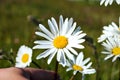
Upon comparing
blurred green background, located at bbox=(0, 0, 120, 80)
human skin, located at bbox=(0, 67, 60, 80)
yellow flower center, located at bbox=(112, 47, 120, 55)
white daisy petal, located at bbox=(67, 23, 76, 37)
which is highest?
blurred green background, located at bbox=(0, 0, 120, 80)

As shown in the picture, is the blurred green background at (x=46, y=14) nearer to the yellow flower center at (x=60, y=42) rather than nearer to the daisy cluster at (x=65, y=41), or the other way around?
the daisy cluster at (x=65, y=41)

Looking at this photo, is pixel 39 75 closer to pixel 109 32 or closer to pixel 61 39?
pixel 61 39

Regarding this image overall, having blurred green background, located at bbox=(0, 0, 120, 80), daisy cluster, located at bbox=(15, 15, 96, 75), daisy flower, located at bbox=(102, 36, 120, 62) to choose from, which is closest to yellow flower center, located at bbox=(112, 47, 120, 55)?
daisy flower, located at bbox=(102, 36, 120, 62)

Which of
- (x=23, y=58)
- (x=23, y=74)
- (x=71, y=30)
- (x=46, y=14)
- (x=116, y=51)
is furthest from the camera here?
(x=46, y=14)

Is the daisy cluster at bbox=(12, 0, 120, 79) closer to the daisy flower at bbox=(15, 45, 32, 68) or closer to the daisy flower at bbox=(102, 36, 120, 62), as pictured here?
the daisy flower at bbox=(102, 36, 120, 62)

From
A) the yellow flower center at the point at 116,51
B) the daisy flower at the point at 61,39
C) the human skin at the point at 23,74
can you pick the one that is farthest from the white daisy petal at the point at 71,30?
the yellow flower center at the point at 116,51

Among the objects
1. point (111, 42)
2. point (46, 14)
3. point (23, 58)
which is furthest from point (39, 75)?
point (46, 14)

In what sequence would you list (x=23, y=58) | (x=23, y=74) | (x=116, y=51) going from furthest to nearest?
(x=23, y=58)
(x=116, y=51)
(x=23, y=74)
